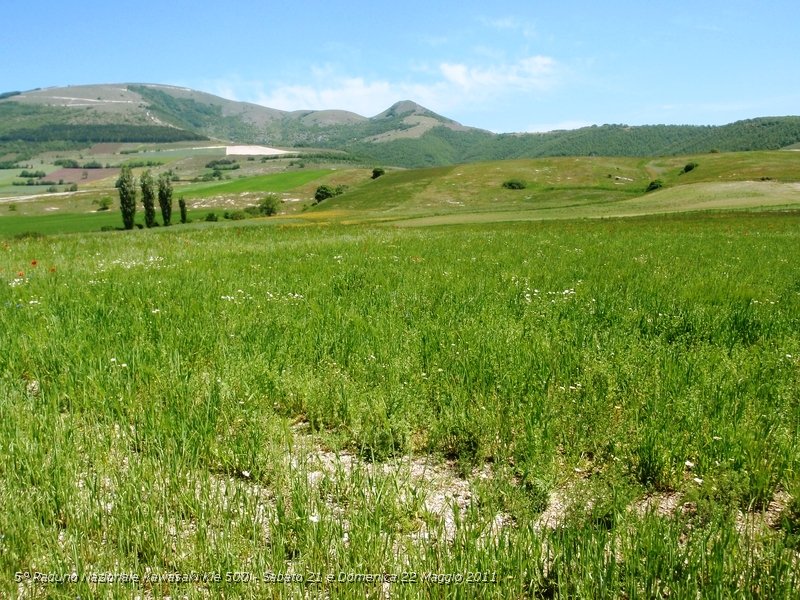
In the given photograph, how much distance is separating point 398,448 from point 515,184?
131 m

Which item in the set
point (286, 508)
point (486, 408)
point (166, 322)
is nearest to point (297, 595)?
point (286, 508)

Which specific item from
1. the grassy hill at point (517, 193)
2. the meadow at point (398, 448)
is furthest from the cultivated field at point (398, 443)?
the grassy hill at point (517, 193)

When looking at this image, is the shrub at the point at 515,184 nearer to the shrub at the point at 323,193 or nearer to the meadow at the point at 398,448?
the shrub at the point at 323,193

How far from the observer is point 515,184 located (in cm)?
12875

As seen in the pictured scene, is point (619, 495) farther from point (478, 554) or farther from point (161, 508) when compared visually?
point (161, 508)

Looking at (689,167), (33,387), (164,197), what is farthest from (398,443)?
(689,167)

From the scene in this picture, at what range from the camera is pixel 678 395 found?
208 inches

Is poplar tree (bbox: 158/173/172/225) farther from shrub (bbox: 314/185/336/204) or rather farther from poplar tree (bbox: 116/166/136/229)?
shrub (bbox: 314/185/336/204)

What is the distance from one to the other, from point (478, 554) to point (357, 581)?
0.71m

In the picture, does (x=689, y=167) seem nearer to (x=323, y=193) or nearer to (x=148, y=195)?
(x=323, y=193)

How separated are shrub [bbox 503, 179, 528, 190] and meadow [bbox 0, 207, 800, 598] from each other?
123 m

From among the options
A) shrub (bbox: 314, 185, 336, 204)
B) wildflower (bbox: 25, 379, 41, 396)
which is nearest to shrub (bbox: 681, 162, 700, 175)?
shrub (bbox: 314, 185, 336, 204)

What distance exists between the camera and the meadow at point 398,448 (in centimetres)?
293

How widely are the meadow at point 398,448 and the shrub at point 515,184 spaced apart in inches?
4855
